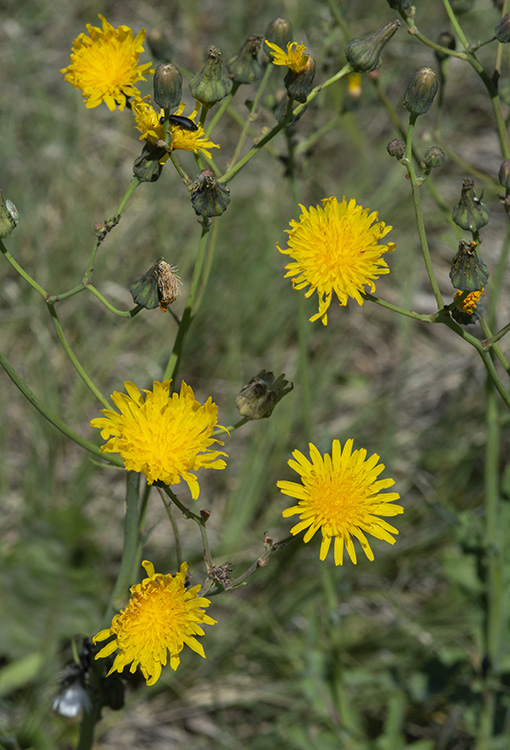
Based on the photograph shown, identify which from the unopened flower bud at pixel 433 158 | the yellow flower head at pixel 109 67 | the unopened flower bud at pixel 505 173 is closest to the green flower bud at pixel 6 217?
the yellow flower head at pixel 109 67

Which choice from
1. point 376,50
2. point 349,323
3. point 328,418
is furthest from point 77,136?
point 376,50

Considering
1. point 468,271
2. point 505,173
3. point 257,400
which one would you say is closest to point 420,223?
point 468,271

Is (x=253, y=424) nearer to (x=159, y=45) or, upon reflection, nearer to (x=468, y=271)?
(x=159, y=45)

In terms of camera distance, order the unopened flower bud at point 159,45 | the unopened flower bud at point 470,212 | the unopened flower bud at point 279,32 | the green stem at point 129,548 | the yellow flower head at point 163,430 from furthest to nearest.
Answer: the unopened flower bud at point 159,45, the unopened flower bud at point 279,32, the unopened flower bud at point 470,212, the green stem at point 129,548, the yellow flower head at point 163,430

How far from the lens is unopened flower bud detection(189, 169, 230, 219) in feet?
5.76

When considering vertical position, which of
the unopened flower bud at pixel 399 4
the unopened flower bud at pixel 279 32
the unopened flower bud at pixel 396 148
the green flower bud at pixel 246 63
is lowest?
the unopened flower bud at pixel 396 148

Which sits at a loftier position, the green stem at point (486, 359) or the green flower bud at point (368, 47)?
the green flower bud at point (368, 47)

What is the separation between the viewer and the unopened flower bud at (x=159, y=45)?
254 centimetres

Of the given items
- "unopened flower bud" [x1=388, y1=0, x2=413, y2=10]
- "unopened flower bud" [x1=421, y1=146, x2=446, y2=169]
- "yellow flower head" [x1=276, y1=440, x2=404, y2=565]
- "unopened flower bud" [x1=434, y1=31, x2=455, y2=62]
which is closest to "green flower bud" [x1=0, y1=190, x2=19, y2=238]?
"yellow flower head" [x1=276, y1=440, x2=404, y2=565]

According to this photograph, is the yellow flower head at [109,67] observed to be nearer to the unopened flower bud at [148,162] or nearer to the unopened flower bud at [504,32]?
the unopened flower bud at [148,162]

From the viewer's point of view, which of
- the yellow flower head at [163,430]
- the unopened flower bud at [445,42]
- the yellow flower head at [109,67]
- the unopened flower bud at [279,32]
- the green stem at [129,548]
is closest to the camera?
the yellow flower head at [163,430]

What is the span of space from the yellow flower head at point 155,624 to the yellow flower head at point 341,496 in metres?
0.32

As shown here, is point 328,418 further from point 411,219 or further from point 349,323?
point 411,219

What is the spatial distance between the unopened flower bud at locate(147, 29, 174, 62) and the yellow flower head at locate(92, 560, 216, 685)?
1.73 metres
